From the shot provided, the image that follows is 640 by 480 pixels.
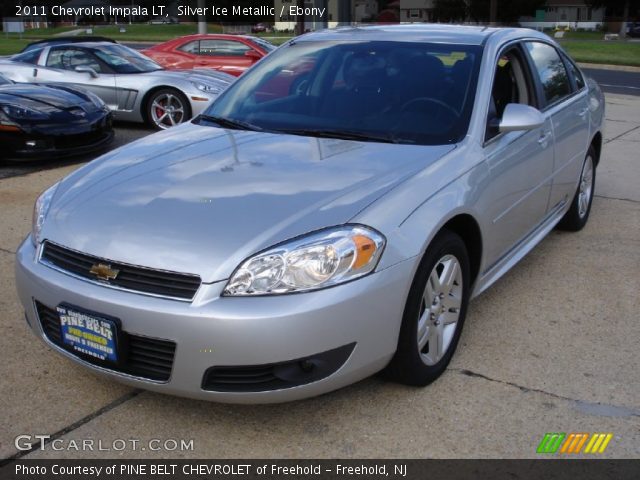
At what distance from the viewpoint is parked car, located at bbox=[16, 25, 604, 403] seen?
2703 mm

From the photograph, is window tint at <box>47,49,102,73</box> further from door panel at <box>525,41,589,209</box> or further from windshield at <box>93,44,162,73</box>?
door panel at <box>525,41,589,209</box>

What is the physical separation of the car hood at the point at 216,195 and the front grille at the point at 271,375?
0.36m

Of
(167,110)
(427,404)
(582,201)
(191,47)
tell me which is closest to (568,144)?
(582,201)

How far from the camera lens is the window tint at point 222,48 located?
45.6ft

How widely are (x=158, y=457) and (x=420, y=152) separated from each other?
1783mm

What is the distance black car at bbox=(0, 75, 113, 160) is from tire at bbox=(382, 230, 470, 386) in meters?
5.60

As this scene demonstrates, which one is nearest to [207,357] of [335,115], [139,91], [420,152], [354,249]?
[354,249]

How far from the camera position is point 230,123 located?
4160mm

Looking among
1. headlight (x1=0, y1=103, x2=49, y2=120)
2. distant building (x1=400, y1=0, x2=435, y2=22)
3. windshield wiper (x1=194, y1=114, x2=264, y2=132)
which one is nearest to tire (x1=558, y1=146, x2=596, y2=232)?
windshield wiper (x1=194, y1=114, x2=264, y2=132)

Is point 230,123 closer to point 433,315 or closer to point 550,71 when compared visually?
point 433,315

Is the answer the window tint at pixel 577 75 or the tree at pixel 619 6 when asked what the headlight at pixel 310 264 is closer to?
the window tint at pixel 577 75

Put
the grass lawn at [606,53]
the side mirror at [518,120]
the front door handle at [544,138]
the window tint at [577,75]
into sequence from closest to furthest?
the side mirror at [518,120] → the front door handle at [544,138] → the window tint at [577,75] → the grass lawn at [606,53]

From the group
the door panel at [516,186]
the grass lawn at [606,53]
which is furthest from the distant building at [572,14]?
the door panel at [516,186]

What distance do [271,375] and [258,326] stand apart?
9.7 inches
